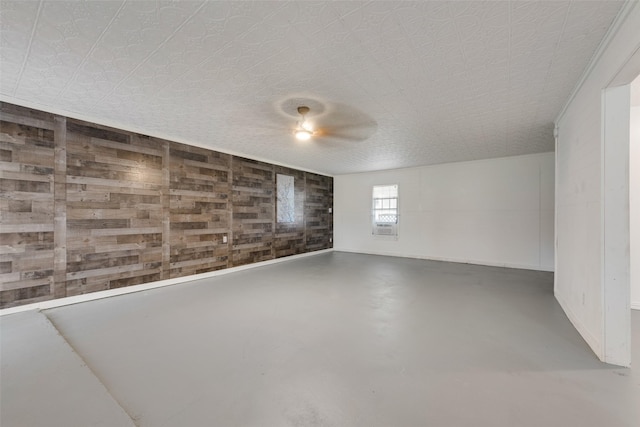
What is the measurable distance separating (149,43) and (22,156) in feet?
8.25

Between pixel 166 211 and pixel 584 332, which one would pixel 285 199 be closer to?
pixel 166 211

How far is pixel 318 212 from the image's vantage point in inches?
312

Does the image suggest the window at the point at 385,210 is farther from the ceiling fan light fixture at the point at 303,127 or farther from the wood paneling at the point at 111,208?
the wood paneling at the point at 111,208

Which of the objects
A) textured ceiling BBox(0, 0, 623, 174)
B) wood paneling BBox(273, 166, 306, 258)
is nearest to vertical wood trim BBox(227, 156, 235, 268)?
wood paneling BBox(273, 166, 306, 258)

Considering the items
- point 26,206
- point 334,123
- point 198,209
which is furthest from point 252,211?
point 26,206

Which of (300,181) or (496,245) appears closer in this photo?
(496,245)

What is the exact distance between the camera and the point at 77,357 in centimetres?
214

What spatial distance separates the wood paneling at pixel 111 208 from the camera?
348 centimetres

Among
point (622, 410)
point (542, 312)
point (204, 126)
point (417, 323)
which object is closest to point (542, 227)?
point (542, 312)

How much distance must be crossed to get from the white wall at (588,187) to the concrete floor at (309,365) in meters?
0.31

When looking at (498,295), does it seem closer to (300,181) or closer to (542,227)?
(542,227)

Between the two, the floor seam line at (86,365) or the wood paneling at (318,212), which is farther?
the wood paneling at (318,212)

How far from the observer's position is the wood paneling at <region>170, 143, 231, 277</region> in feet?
14.8

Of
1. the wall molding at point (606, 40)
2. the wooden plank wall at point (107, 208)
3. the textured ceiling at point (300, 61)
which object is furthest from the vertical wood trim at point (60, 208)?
the wall molding at point (606, 40)
